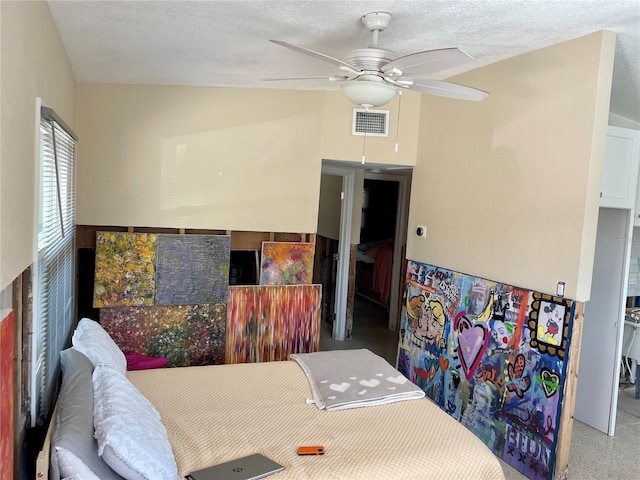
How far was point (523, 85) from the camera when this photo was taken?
10.7ft

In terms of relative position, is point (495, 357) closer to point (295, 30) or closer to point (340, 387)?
point (340, 387)

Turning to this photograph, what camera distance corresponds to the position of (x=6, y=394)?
5.10 ft

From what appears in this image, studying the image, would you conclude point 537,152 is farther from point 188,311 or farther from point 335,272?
point 335,272

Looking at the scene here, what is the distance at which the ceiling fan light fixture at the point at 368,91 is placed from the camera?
2268 mm

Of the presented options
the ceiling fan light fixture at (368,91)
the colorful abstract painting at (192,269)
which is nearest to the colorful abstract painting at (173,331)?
the colorful abstract painting at (192,269)

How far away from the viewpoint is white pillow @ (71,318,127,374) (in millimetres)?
2465

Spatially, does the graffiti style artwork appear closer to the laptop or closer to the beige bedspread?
the beige bedspread

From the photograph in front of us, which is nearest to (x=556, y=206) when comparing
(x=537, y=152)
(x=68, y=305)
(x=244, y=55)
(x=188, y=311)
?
(x=537, y=152)

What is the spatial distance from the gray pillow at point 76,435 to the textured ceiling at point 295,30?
65.0 inches

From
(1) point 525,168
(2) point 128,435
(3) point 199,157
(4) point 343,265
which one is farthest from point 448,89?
(4) point 343,265

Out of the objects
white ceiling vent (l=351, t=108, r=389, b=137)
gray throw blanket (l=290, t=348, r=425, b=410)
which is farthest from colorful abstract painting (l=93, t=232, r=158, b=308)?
white ceiling vent (l=351, t=108, r=389, b=137)

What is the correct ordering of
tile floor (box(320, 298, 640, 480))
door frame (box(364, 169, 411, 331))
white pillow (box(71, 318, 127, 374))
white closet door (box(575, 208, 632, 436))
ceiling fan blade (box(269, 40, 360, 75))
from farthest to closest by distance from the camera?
door frame (box(364, 169, 411, 331))
white closet door (box(575, 208, 632, 436))
tile floor (box(320, 298, 640, 480))
white pillow (box(71, 318, 127, 374))
ceiling fan blade (box(269, 40, 360, 75))

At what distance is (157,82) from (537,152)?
2.76 meters

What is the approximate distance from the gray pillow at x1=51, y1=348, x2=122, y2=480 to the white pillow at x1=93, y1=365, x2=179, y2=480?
1.2 inches
